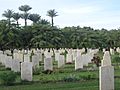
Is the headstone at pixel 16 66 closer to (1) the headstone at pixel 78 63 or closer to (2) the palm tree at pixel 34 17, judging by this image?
(1) the headstone at pixel 78 63

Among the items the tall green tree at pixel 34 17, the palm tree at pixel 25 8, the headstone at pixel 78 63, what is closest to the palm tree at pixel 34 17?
the tall green tree at pixel 34 17

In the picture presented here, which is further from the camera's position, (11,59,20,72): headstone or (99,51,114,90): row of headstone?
(11,59,20,72): headstone

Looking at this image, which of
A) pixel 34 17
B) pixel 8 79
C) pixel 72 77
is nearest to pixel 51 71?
pixel 72 77

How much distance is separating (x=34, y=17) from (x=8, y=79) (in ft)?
234

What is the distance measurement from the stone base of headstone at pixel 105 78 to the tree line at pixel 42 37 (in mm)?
48610

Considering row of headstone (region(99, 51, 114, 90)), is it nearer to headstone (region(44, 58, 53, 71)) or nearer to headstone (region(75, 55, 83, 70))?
headstone (region(44, 58, 53, 71))

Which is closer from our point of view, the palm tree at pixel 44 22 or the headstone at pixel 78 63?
the headstone at pixel 78 63

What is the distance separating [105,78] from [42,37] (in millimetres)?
55519

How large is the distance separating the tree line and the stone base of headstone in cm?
4861

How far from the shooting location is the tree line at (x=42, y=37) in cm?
6419

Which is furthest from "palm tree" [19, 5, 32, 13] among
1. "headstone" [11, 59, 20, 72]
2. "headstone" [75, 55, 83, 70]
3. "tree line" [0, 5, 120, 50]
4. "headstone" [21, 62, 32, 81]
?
"headstone" [21, 62, 32, 81]

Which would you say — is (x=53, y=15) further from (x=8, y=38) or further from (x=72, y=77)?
(x=72, y=77)

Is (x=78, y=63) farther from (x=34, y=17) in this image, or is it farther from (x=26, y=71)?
(x=34, y=17)

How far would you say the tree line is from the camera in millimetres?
64188
